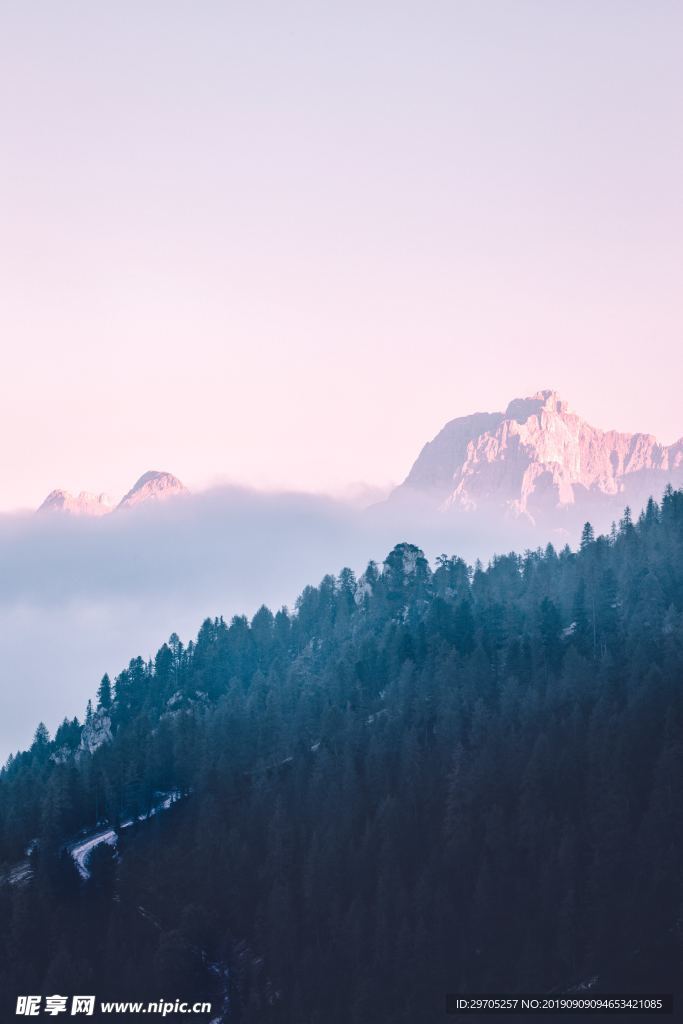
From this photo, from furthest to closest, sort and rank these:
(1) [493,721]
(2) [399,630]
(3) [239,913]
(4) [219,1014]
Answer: (2) [399,630], (1) [493,721], (3) [239,913], (4) [219,1014]

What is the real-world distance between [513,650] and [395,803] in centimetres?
3811

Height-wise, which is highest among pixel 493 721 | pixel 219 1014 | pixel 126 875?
pixel 493 721

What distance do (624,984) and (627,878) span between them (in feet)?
36.4

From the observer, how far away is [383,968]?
125375 mm

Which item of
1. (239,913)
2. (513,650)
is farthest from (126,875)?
(513,650)

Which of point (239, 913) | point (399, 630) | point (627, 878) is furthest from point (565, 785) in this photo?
point (399, 630)

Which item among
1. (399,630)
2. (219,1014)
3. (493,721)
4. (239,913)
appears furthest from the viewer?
(399,630)

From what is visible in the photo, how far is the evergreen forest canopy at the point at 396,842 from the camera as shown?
122625mm

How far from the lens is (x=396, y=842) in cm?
13938

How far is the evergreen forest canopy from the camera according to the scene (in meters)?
123

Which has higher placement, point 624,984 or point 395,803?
point 395,803

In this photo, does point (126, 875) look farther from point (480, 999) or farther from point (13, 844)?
point (480, 999)

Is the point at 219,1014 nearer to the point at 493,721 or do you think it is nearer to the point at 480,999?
the point at 480,999

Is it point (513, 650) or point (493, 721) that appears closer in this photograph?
point (493, 721)
